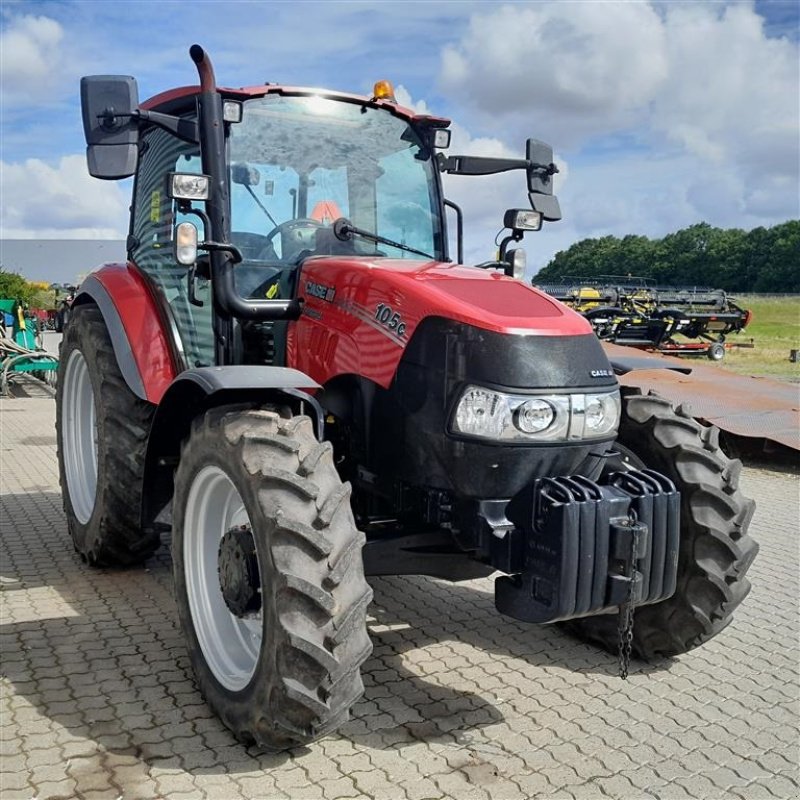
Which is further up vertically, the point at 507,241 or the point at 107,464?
Answer: the point at 507,241

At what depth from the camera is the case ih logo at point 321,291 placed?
12.2 feet

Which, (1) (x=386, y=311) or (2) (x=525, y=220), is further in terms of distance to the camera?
(2) (x=525, y=220)

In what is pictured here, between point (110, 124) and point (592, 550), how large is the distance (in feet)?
8.37

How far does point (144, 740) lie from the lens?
3.19 meters

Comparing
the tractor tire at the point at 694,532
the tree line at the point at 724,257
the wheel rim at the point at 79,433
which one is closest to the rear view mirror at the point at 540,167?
the tractor tire at the point at 694,532

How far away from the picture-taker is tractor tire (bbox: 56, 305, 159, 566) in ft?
15.5

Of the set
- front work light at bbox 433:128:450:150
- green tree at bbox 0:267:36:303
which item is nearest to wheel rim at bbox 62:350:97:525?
front work light at bbox 433:128:450:150

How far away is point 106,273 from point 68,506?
1481mm

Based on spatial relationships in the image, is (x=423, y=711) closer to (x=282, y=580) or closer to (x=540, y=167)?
(x=282, y=580)

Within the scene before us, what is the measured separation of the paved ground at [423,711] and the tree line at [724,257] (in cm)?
6441

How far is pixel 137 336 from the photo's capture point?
15.2 ft

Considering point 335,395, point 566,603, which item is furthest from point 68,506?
point 566,603

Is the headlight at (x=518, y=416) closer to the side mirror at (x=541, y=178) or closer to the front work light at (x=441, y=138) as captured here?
the side mirror at (x=541, y=178)

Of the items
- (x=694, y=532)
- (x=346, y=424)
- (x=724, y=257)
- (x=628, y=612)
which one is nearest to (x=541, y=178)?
(x=346, y=424)
